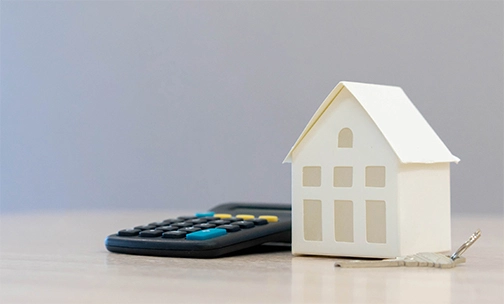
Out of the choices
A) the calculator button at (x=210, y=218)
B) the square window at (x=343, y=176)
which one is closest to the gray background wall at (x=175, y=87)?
the calculator button at (x=210, y=218)

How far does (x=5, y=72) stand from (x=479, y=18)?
1359 millimetres

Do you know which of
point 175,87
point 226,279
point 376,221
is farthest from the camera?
point 175,87

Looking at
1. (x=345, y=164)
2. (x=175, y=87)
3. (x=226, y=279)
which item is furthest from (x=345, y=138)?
(x=175, y=87)

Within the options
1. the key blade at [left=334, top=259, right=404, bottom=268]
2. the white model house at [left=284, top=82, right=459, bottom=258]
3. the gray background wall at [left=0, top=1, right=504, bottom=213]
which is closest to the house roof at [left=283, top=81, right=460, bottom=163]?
the white model house at [left=284, top=82, right=459, bottom=258]

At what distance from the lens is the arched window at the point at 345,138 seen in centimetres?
88

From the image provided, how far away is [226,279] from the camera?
0.72 metres

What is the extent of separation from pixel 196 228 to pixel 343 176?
175 mm

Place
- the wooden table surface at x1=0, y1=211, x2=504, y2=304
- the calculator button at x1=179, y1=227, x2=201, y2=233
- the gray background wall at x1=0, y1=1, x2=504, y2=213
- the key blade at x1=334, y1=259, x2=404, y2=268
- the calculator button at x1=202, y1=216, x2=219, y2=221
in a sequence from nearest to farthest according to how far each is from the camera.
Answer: the wooden table surface at x1=0, y1=211, x2=504, y2=304
the key blade at x1=334, y1=259, x2=404, y2=268
the calculator button at x1=179, y1=227, x2=201, y2=233
the calculator button at x1=202, y1=216, x2=219, y2=221
the gray background wall at x1=0, y1=1, x2=504, y2=213

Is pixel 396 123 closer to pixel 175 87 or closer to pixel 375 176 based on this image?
pixel 375 176

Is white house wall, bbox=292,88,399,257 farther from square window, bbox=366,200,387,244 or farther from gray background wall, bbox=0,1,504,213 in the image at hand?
gray background wall, bbox=0,1,504,213

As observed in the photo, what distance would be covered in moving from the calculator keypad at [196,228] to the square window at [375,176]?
0.49 ft

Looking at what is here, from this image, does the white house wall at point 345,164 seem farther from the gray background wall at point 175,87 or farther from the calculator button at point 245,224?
the gray background wall at point 175,87

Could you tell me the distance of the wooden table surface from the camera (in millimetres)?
624

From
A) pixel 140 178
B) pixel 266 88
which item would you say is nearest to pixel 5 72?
pixel 140 178
